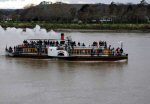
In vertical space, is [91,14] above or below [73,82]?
above

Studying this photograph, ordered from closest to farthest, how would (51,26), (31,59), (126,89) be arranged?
(126,89) < (31,59) < (51,26)

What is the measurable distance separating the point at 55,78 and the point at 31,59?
9367 millimetres

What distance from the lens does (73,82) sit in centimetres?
3148

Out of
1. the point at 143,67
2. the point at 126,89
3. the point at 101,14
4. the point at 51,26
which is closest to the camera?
the point at 126,89

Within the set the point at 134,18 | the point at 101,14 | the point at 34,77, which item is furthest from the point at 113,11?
the point at 34,77

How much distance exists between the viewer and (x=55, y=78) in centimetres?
3297

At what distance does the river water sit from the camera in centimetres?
2698

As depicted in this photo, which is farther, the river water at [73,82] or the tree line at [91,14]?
the tree line at [91,14]

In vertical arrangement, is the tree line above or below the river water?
above

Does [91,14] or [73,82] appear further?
[91,14]

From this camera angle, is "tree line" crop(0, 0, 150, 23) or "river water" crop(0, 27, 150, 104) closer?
"river water" crop(0, 27, 150, 104)

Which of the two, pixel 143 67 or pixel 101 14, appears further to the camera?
pixel 101 14

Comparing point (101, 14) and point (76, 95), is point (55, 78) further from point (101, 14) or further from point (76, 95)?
point (101, 14)

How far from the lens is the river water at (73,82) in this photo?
27.0m
